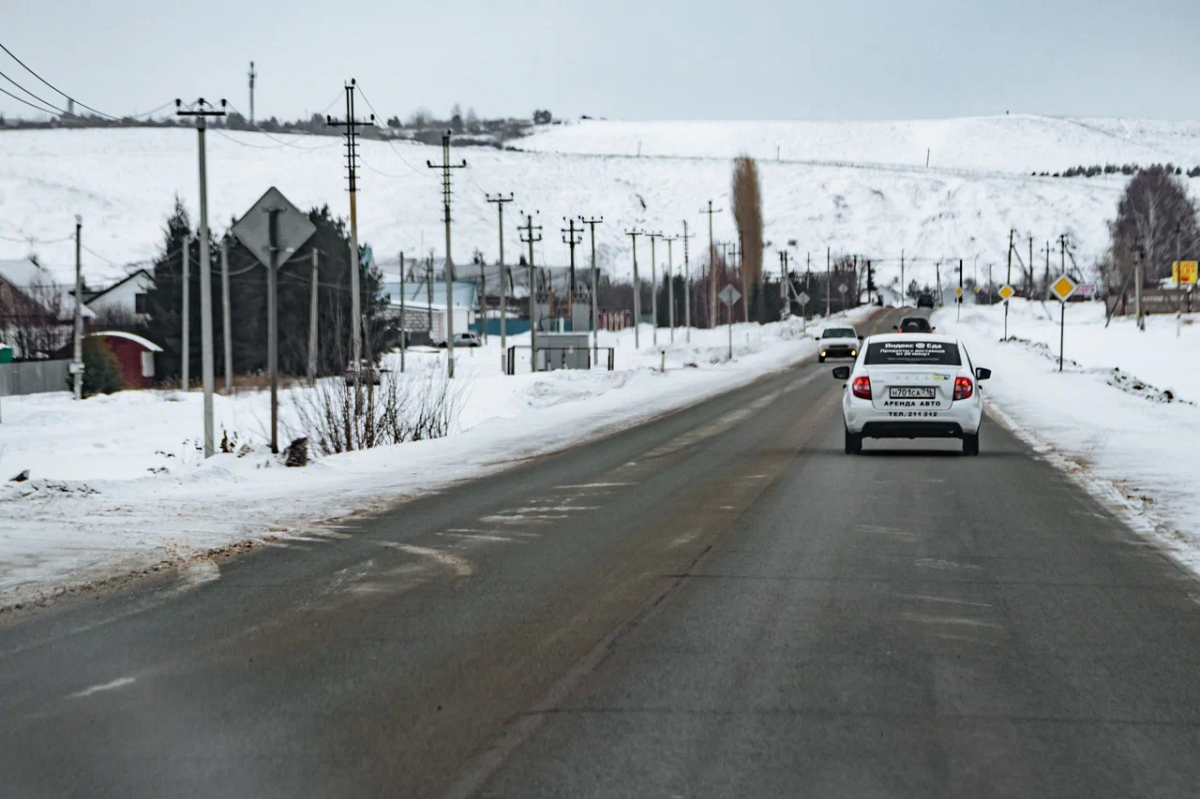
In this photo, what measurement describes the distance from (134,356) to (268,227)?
56017mm

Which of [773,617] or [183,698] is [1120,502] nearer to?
[773,617]

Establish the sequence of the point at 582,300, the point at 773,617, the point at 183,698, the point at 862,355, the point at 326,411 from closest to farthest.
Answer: the point at 183,698, the point at 773,617, the point at 862,355, the point at 326,411, the point at 582,300

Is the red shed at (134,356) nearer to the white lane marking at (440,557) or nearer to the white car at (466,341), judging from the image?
the white car at (466,341)

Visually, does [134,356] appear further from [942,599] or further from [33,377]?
[942,599]

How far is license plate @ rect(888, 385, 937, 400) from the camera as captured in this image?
19.5 metres

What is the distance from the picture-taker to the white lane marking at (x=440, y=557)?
10.0 metres

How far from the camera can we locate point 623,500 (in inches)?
573

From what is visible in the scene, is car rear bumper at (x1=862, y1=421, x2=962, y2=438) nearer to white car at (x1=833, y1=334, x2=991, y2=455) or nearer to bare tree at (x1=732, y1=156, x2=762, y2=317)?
white car at (x1=833, y1=334, x2=991, y2=455)

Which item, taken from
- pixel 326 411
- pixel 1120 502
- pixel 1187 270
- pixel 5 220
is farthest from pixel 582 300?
pixel 1120 502

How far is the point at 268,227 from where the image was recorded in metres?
18.9

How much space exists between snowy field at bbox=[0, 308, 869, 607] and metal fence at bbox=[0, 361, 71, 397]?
6.53 meters

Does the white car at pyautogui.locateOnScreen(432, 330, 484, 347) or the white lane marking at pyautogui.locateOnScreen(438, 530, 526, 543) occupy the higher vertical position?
the white car at pyautogui.locateOnScreen(432, 330, 484, 347)

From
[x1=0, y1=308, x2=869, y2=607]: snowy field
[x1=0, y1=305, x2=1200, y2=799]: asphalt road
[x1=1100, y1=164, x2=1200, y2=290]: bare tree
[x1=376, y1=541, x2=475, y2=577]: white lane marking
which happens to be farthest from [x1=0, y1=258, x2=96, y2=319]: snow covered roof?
[x1=1100, y1=164, x2=1200, y2=290]: bare tree

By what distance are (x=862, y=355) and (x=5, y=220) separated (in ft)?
649
